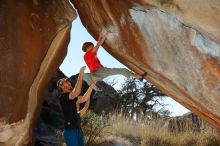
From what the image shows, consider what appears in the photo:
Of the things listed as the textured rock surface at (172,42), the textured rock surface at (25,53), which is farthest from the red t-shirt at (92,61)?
the textured rock surface at (25,53)

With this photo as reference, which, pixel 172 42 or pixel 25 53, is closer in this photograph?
pixel 172 42

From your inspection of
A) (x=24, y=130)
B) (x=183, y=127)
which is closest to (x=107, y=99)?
(x=183, y=127)

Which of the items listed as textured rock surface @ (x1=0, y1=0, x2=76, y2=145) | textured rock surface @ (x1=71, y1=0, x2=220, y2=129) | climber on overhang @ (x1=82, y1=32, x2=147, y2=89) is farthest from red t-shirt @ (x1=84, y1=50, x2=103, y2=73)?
textured rock surface @ (x1=0, y1=0, x2=76, y2=145)

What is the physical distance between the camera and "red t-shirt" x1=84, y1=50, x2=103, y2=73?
8148 mm

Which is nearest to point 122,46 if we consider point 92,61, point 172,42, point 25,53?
point 92,61

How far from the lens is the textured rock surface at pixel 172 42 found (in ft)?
24.7

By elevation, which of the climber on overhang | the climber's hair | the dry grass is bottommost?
the dry grass

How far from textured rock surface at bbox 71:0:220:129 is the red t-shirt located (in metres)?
0.62

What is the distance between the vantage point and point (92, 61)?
8.16 m

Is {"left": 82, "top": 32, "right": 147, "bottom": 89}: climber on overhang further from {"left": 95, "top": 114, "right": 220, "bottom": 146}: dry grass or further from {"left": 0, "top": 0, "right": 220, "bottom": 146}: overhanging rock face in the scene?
{"left": 95, "top": 114, "right": 220, "bottom": 146}: dry grass

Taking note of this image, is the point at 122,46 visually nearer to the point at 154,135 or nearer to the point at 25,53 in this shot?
the point at 25,53

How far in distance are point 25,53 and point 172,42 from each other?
8.69 feet

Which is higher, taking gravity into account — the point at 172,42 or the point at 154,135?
the point at 172,42

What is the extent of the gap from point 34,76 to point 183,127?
8417 millimetres
